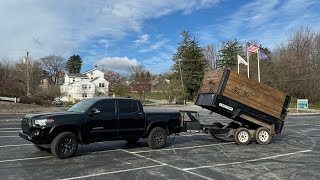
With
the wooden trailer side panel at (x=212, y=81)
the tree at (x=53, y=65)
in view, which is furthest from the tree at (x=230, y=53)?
the wooden trailer side panel at (x=212, y=81)

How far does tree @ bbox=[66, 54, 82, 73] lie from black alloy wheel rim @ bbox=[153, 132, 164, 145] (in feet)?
390

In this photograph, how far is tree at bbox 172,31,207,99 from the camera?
84500 millimetres

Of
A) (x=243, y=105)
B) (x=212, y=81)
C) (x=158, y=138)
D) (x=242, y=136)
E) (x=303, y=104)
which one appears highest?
(x=212, y=81)

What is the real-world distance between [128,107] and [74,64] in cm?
12267

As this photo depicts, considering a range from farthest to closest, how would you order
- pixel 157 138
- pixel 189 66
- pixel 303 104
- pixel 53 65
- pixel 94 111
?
pixel 53 65 < pixel 189 66 < pixel 303 104 < pixel 157 138 < pixel 94 111

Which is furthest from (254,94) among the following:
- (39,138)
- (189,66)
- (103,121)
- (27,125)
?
(189,66)

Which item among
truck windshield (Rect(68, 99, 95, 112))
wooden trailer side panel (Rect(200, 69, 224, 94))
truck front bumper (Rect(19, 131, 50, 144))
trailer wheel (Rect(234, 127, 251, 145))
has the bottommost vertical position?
trailer wheel (Rect(234, 127, 251, 145))

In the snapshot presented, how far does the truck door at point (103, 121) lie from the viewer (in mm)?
10938

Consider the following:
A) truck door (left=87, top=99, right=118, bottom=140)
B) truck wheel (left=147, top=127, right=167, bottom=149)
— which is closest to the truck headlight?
truck door (left=87, top=99, right=118, bottom=140)

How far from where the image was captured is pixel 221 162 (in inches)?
401

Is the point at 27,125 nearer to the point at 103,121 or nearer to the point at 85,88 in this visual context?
the point at 103,121

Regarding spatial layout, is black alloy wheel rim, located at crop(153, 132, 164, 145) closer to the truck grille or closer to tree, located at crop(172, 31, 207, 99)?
the truck grille

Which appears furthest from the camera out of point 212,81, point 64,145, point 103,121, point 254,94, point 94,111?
point 212,81

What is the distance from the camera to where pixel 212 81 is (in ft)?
46.3
